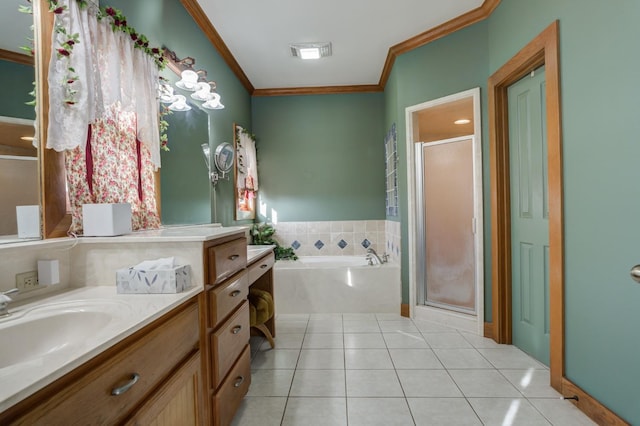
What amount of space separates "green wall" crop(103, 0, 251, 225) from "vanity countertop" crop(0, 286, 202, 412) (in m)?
0.93

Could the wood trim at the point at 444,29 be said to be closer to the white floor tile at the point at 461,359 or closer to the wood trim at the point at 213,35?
the wood trim at the point at 213,35

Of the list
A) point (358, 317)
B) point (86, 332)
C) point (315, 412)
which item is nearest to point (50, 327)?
point (86, 332)

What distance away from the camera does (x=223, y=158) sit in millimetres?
2812

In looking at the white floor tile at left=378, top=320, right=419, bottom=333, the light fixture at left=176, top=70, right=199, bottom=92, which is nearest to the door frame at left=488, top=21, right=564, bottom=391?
the white floor tile at left=378, top=320, right=419, bottom=333

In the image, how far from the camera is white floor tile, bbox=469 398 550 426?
156cm

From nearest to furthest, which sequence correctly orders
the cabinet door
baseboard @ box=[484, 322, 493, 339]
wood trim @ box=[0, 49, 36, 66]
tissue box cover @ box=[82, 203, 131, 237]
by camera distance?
the cabinet door
wood trim @ box=[0, 49, 36, 66]
tissue box cover @ box=[82, 203, 131, 237]
baseboard @ box=[484, 322, 493, 339]

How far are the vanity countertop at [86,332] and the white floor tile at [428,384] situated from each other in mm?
1410

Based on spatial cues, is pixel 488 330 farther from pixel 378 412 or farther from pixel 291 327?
pixel 291 327

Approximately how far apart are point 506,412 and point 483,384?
265mm

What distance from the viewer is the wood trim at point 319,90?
4.04 metres

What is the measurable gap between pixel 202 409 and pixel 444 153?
273 centimetres

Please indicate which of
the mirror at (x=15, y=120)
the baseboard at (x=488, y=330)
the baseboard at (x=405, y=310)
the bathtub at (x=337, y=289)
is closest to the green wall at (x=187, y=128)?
the mirror at (x=15, y=120)

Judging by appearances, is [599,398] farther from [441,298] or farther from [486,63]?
[486,63]

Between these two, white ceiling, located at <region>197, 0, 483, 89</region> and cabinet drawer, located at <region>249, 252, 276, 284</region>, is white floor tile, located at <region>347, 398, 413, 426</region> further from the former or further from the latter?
white ceiling, located at <region>197, 0, 483, 89</region>
